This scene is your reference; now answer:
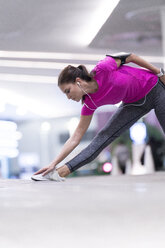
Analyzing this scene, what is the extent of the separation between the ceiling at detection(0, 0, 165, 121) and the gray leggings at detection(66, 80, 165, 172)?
2818mm

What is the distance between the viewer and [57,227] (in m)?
0.76

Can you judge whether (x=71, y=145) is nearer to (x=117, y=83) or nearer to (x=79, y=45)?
(x=117, y=83)

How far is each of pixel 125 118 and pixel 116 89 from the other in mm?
293

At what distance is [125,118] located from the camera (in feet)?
7.57

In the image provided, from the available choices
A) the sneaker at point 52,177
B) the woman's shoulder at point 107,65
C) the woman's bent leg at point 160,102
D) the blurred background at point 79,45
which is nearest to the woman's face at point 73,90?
the woman's shoulder at point 107,65

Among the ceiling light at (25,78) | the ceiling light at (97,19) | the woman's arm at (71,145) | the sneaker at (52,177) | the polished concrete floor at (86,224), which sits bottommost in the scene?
the polished concrete floor at (86,224)

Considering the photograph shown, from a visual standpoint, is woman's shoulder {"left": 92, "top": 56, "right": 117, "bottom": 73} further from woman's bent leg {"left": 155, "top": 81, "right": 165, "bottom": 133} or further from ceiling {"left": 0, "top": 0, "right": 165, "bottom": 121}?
ceiling {"left": 0, "top": 0, "right": 165, "bottom": 121}

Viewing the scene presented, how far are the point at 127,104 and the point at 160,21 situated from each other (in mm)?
3475

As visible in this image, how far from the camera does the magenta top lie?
2.02m

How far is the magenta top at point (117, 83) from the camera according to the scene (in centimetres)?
202

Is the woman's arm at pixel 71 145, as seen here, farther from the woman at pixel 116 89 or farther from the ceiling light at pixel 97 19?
the ceiling light at pixel 97 19

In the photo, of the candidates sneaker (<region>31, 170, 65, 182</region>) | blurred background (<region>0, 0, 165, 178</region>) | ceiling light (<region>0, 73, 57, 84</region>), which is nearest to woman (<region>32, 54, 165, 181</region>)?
sneaker (<region>31, 170, 65, 182</region>)

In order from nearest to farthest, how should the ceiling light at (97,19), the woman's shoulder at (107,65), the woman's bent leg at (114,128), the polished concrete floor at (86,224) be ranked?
the polished concrete floor at (86,224) → the woman's shoulder at (107,65) → the woman's bent leg at (114,128) → the ceiling light at (97,19)

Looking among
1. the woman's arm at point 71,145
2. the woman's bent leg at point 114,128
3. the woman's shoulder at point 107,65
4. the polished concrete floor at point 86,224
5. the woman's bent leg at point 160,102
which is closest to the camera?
the polished concrete floor at point 86,224
